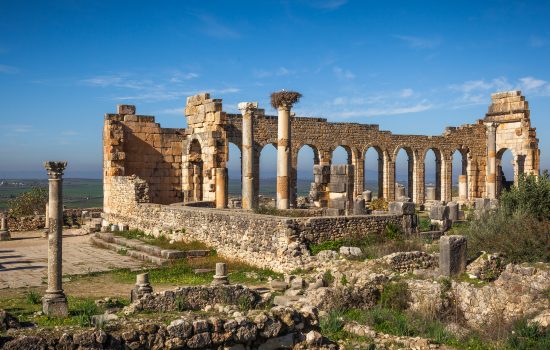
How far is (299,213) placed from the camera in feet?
60.9

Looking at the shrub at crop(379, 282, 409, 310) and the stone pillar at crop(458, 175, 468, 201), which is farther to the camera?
the stone pillar at crop(458, 175, 468, 201)

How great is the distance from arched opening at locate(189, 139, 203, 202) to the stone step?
5429 millimetres

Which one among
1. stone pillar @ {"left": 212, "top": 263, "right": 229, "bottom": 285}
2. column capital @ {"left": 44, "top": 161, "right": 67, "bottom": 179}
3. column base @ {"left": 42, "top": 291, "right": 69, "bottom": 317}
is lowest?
column base @ {"left": 42, "top": 291, "right": 69, "bottom": 317}

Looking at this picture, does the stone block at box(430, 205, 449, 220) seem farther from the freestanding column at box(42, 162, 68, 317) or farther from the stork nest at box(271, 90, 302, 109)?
the freestanding column at box(42, 162, 68, 317)

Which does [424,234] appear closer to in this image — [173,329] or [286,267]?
[286,267]

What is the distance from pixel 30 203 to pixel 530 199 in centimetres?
2551

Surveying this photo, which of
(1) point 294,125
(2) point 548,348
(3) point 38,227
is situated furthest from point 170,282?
(1) point 294,125

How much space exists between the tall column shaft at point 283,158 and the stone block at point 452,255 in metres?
9.04

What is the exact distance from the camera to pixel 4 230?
22734 mm

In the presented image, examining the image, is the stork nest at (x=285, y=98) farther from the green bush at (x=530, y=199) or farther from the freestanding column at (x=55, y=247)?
the freestanding column at (x=55, y=247)

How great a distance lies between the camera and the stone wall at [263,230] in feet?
46.1

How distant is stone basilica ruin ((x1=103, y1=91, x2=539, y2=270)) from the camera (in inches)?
601

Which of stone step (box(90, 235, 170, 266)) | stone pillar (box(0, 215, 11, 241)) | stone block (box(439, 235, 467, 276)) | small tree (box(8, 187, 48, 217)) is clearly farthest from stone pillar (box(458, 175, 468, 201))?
stone pillar (box(0, 215, 11, 241))

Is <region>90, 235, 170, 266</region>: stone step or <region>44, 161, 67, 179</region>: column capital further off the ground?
<region>44, 161, 67, 179</region>: column capital
